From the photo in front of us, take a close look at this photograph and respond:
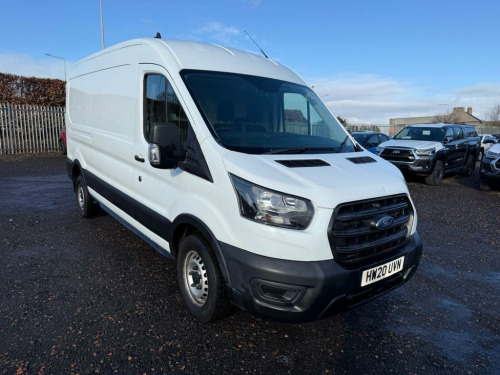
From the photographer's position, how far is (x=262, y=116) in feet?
11.3

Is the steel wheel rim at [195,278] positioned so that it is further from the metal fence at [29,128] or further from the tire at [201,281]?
the metal fence at [29,128]

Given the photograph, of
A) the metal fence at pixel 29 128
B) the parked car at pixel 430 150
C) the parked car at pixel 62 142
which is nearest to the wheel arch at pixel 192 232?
the parked car at pixel 430 150

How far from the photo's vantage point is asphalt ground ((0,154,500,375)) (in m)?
2.59

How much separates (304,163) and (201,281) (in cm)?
131

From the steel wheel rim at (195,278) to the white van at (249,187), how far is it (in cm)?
1

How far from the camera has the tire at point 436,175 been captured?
10669 millimetres

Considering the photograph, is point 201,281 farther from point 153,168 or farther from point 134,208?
point 134,208

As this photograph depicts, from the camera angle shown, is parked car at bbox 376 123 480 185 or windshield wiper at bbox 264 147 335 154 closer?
windshield wiper at bbox 264 147 335 154

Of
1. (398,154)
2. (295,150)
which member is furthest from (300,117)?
(398,154)

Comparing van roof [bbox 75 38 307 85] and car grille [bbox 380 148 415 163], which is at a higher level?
van roof [bbox 75 38 307 85]

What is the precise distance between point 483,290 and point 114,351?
376 cm

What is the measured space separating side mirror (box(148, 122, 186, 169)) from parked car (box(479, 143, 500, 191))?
9.29 m

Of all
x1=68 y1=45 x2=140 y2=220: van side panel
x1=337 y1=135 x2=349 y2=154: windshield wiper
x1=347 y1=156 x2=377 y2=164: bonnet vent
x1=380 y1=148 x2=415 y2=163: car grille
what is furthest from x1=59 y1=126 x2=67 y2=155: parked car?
x1=347 y1=156 x2=377 y2=164: bonnet vent

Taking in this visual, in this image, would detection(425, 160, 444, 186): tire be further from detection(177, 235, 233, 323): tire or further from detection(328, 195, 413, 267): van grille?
detection(177, 235, 233, 323): tire
